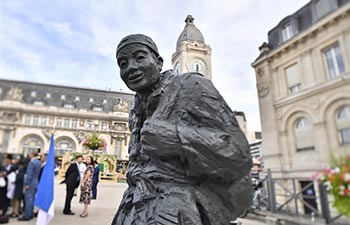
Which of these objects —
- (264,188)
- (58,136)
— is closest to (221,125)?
(58,136)

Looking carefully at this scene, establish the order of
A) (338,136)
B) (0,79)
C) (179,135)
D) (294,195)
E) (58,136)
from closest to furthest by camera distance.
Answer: (179,135)
(0,79)
(338,136)
(58,136)
(294,195)

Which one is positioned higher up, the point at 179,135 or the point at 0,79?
the point at 0,79

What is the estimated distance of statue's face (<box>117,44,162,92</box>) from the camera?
57cm

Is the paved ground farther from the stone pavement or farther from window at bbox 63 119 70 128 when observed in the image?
window at bbox 63 119 70 128

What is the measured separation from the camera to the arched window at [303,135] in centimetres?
160

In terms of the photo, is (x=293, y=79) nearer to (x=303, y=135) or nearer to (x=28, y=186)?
(x=303, y=135)

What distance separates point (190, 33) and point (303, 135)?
1.34 m

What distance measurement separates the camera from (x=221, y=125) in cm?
52

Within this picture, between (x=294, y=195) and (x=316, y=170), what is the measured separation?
0.48m

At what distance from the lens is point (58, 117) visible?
1.61m

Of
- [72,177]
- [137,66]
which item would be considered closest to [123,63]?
[137,66]

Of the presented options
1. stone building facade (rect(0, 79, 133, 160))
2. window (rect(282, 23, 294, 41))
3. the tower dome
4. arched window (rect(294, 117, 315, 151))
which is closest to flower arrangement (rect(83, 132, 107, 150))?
stone building facade (rect(0, 79, 133, 160))

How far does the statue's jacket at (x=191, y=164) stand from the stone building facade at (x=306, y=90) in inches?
46.7

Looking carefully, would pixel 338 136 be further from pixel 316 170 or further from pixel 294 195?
pixel 294 195
